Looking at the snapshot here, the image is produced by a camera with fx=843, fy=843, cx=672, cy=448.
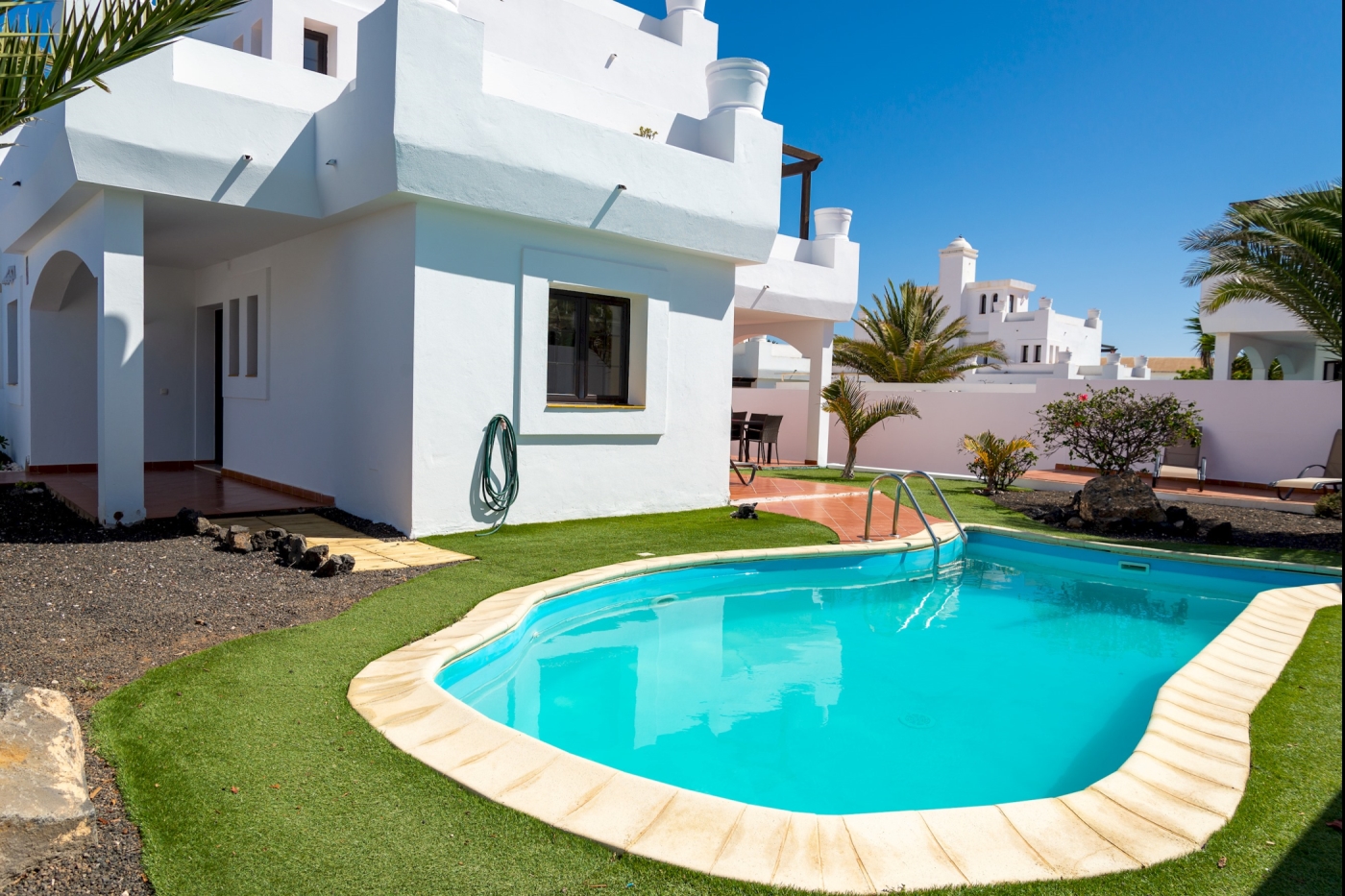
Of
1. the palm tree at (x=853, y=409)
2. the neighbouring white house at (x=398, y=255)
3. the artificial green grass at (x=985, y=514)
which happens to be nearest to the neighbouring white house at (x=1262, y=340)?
the palm tree at (x=853, y=409)

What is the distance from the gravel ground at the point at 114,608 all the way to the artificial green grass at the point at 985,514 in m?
7.00

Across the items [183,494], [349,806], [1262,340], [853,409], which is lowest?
[349,806]

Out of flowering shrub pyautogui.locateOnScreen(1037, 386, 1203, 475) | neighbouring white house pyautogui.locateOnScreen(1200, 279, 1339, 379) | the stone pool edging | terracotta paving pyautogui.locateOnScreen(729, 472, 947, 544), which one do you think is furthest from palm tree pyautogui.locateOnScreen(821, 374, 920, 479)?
the stone pool edging

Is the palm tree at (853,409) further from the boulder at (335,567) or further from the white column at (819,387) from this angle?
the boulder at (335,567)

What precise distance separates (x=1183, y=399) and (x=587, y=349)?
1289cm

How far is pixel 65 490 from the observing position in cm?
1066

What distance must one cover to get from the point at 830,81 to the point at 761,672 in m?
16.9

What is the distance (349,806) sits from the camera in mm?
3252

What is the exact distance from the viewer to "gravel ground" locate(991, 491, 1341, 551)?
1024cm

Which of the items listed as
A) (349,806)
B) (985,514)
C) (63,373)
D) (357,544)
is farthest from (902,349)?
(349,806)

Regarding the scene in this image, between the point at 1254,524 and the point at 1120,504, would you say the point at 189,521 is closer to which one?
the point at 1120,504

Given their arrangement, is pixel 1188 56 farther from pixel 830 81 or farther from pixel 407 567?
pixel 407 567

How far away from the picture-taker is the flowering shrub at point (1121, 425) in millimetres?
13062

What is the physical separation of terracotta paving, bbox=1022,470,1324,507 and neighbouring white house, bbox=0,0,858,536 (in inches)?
296
